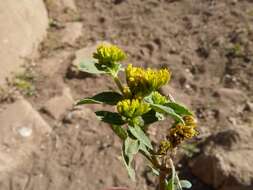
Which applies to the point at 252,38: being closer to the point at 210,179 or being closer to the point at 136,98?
the point at 210,179

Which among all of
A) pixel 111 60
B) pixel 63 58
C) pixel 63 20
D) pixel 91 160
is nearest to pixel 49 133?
pixel 91 160

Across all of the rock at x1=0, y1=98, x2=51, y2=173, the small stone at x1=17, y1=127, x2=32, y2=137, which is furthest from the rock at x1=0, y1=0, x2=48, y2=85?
the small stone at x1=17, y1=127, x2=32, y2=137

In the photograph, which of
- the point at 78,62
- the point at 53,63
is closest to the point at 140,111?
the point at 78,62

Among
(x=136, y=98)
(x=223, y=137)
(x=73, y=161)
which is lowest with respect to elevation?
(x=73, y=161)

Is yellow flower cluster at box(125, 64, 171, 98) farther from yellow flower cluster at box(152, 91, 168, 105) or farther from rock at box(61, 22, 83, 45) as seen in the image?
rock at box(61, 22, 83, 45)

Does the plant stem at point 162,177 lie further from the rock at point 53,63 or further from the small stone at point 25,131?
the rock at point 53,63
